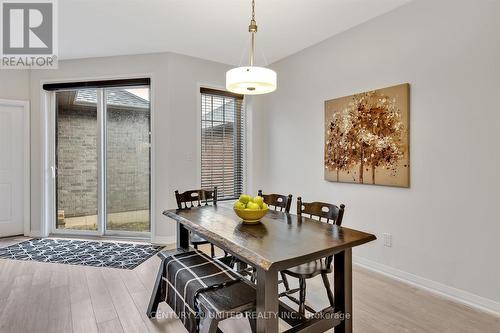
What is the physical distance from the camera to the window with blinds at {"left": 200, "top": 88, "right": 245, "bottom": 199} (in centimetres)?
435

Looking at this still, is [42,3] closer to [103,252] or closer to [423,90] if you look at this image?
[103,252]

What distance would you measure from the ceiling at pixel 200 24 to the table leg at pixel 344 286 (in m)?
2.37

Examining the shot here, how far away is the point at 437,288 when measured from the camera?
8.18 feet

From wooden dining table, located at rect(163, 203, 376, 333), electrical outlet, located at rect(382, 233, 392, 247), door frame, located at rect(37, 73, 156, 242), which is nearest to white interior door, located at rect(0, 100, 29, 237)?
door frame, located at rect(37, 73, 156, 242)

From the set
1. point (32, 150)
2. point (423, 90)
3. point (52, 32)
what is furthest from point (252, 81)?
point (32, 150)

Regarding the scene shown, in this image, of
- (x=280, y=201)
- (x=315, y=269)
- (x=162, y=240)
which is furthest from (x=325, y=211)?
(x=162, y=240)

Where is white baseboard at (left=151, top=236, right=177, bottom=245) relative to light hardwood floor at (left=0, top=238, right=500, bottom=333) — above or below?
above

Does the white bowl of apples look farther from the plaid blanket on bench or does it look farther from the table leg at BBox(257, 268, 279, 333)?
the table leg at BBox(257, 268, 279, 333)

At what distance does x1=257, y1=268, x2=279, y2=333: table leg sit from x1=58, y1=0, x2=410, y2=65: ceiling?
2.50 metres

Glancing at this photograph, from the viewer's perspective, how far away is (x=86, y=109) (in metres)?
4.25

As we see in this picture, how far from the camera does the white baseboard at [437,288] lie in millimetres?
2199

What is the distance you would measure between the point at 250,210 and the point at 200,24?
2.36 metres

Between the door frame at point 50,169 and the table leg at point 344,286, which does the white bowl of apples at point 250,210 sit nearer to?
the table leg at point 344,286

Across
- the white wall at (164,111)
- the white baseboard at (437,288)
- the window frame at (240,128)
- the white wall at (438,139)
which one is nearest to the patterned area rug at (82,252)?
the white wall at (164,111)
